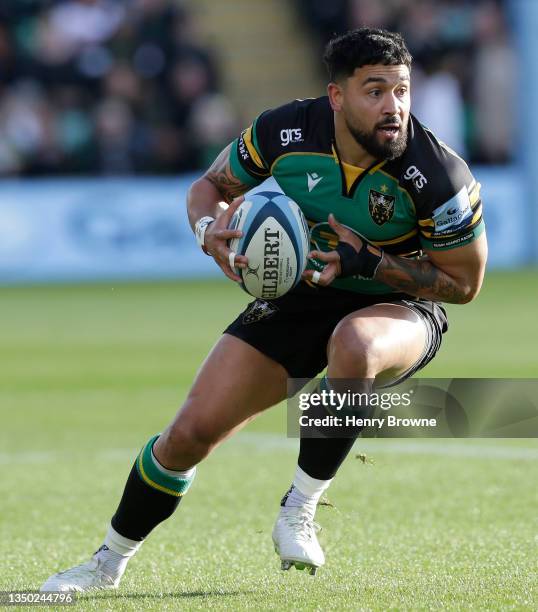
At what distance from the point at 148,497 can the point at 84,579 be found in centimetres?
39

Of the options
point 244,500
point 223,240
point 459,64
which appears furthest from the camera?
point 459,64

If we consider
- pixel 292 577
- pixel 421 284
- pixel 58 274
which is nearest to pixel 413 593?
pixel 292 577

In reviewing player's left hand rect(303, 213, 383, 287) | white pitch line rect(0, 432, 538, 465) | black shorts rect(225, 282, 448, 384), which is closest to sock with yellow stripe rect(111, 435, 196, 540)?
black shorts rect(225, 282, 448, 384)

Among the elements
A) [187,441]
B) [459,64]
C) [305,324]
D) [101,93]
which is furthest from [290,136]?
[459,64]

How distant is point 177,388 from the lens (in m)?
11.1

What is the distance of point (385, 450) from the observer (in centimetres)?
851

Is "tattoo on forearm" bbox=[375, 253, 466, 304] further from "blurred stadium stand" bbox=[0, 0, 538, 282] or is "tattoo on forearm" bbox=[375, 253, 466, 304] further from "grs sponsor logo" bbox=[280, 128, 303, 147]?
"blurred stadium stand" bbox=[0, 0, 538, 282]

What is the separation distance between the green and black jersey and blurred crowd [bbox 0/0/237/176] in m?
14.6

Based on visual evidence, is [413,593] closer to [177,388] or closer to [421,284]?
[421,284]

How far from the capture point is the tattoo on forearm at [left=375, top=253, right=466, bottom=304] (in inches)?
206

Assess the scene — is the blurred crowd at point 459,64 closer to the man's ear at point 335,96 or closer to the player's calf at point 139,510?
the man's ear at point 335,96

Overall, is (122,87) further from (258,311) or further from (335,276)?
(335,276)

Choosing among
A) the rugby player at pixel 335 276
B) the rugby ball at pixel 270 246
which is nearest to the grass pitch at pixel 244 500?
the rugby player at pixel 335 276

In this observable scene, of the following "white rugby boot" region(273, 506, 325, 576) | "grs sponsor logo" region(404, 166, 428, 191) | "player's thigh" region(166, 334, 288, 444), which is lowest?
"white rugby boot" region(273, 506, 325, 576)
